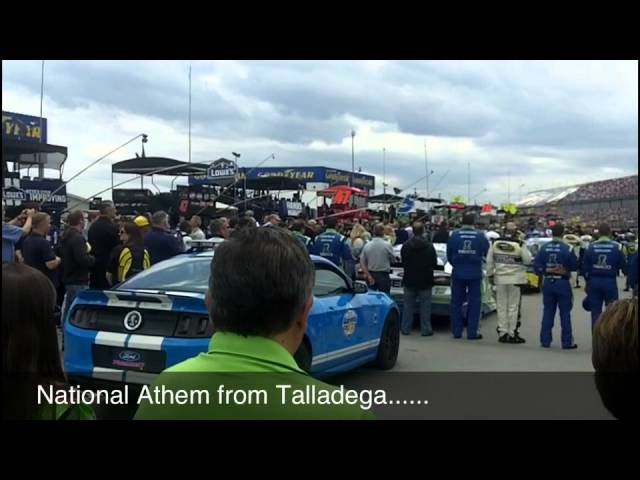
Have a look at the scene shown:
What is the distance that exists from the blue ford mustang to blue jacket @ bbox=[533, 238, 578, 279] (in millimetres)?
3868

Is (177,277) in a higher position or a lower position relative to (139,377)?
higher

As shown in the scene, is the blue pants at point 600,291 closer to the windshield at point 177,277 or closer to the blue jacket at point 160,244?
the windshield at point 177,277

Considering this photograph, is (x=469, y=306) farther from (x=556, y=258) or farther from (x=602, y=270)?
(x=602, y=270)

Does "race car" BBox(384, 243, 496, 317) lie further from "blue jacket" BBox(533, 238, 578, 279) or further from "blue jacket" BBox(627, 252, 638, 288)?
"blue jacket" BBox(627, 252, 638, 288)

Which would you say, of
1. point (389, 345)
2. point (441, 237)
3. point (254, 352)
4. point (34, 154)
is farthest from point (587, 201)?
point (254, 352)

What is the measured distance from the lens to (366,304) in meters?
7.07

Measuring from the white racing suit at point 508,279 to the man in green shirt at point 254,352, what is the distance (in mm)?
8031

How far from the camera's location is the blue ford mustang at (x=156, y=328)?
4934 mm

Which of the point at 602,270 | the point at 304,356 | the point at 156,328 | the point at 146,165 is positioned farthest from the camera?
the point at 146,165

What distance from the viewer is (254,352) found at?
1.66m

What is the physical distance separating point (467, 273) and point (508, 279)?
632mm

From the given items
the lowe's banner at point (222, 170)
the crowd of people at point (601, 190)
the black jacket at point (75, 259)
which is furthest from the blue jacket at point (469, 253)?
the crowd of people at point (601, 190)

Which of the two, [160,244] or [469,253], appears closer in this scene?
[160,244]

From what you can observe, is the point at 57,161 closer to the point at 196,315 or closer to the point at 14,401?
the point at 196,315
